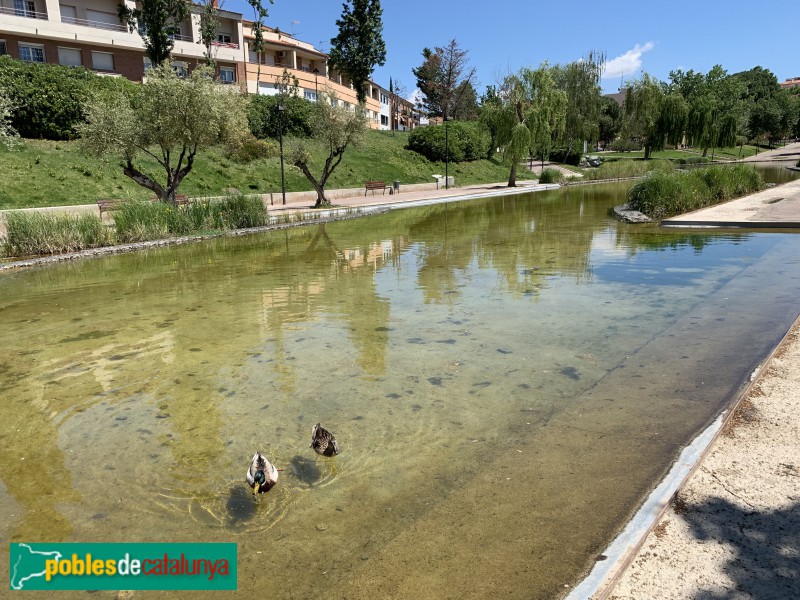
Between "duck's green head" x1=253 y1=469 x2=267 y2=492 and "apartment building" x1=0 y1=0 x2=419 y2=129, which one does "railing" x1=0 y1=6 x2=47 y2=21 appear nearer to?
"apartment building" x1=0 y1=0 x2=419 y2=129

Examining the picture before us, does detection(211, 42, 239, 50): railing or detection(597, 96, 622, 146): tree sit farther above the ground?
detection(211, 42, 239, 50): railing

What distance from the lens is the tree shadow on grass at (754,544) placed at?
8.89 ft

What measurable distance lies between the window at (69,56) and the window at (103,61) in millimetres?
974

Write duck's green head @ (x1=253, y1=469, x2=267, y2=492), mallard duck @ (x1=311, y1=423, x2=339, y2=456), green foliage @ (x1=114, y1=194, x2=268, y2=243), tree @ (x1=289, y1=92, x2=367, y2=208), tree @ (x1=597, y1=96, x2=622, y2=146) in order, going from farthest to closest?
tree @ (x1=597, y1=96, x2=622, y2=146) → tree @ (x1=289, y1=92, x2=367, y2=208) → green foliage @ (x1=114, y1=194, x2=268, y2=243) → mallard duck @ (x1=311, y1=423, x2=339, y2=456) → duck's green head @ (x1=253, y1=469, x2=267, y2=492)

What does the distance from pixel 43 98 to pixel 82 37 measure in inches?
699

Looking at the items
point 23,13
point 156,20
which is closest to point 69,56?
point 23,13

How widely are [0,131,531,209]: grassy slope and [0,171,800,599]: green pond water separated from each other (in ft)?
41.1

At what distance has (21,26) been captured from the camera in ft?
121

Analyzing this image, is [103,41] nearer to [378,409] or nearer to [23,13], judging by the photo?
[23,13]

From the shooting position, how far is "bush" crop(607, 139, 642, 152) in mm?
69750

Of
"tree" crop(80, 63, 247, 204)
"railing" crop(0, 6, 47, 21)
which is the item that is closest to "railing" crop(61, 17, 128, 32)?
"railing" crop(0, 6, 47, 21)

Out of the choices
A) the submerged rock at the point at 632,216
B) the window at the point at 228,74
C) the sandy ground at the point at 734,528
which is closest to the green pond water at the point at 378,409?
the sandy ground at the point at 734,528

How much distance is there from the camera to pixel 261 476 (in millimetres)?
3752

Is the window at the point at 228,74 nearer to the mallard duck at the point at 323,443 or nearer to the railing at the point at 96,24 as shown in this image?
the railing at the point at 96,24
